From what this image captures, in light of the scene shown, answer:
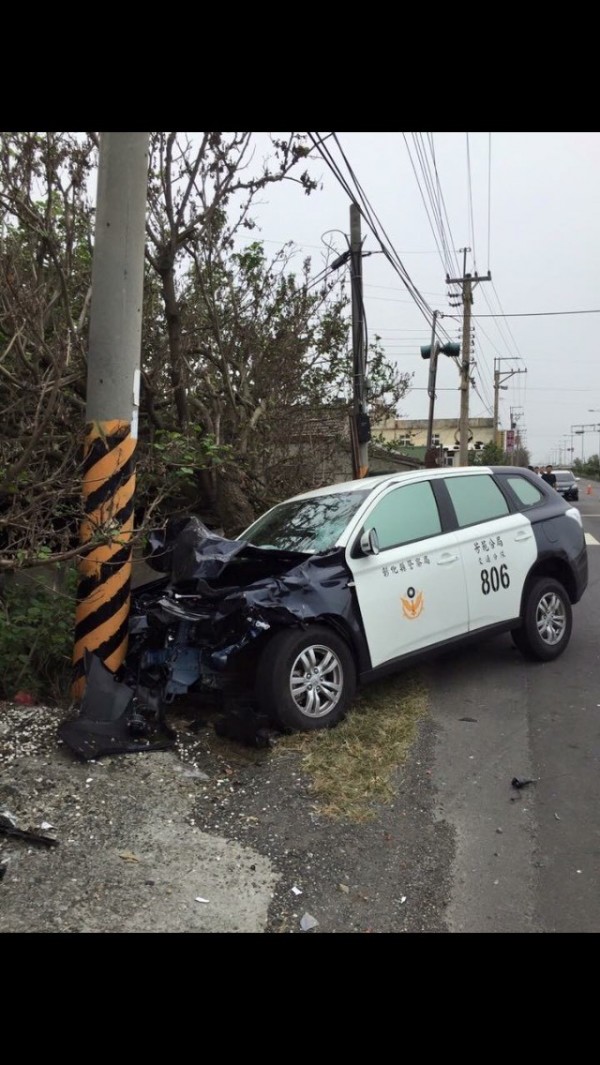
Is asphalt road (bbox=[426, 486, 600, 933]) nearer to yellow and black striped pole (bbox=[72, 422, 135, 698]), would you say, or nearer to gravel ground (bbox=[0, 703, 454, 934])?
gravel ground (bbox=[0, 703, 454, 934])

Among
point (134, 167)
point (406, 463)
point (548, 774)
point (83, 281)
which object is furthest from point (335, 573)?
point (406, 463)

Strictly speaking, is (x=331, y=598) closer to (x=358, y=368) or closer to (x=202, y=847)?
(x=202, y=847)

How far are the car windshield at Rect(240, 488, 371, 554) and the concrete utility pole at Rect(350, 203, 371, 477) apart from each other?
6.63 meters

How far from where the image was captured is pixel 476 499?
5961 millimetres

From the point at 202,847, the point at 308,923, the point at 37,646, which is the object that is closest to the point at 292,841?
the point at 202,847

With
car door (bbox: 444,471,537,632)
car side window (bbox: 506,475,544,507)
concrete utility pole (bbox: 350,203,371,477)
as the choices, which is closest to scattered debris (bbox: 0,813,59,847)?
car door (bbox: 444,471,537,632)

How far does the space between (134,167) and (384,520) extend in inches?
119

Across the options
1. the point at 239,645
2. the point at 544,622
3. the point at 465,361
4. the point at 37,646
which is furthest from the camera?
the point at 465,361

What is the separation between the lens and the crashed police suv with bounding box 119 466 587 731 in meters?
4.44

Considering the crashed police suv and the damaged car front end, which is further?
the crashed police suv

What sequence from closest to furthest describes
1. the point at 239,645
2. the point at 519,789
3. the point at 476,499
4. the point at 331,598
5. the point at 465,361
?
the point at 519,789, the point at 239,645, the point at 331,598, the point at 476,499, the point at 465,361

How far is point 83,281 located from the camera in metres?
8.12

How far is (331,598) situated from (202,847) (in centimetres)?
176

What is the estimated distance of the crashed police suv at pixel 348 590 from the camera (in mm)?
4438
